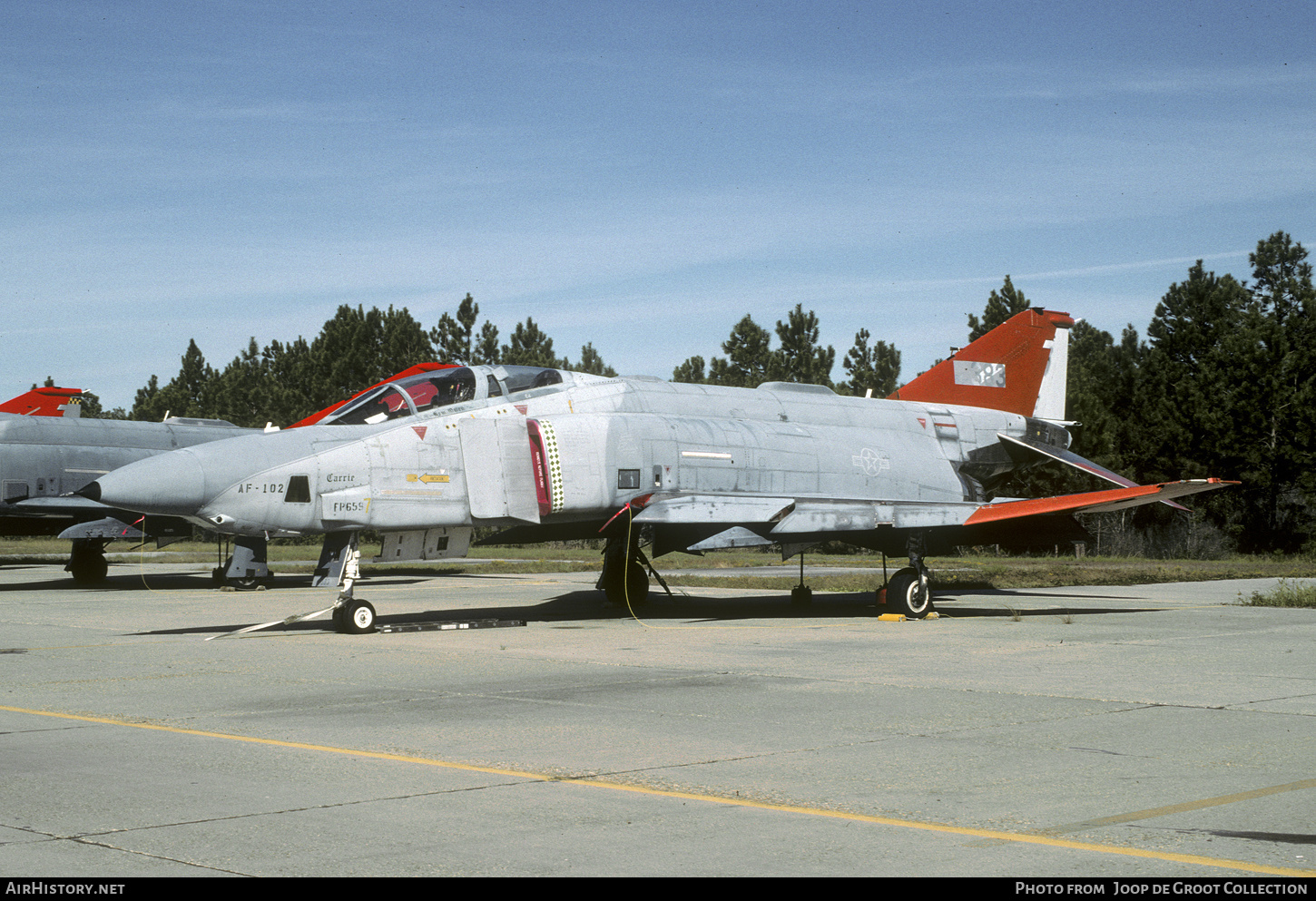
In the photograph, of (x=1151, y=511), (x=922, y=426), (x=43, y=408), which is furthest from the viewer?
(x=1151, y=511)

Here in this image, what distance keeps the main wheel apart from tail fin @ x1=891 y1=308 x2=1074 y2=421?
5599 millimetres

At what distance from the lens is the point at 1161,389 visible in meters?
49.0

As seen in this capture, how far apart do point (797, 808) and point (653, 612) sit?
1299 cm

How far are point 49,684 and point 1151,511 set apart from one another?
143ft

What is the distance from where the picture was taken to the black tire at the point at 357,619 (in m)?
14.3

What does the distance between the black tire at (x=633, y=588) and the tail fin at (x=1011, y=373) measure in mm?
6399

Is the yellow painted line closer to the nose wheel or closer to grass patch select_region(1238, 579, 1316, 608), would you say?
the nose wheel

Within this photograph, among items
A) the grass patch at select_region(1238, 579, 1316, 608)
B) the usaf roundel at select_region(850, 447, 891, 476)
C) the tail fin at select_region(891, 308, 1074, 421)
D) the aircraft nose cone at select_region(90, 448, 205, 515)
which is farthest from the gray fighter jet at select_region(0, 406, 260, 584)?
the grass patch at select_region(1238, 579, 1316, 608)

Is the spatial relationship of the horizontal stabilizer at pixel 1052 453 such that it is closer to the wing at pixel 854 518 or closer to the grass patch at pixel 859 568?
the grass patch at pixel 859 568

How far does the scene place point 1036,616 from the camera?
17469mm

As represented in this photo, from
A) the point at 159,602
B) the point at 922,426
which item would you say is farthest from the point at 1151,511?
the point at 159,602

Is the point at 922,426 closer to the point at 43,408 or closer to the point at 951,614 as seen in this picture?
the point at 951,614

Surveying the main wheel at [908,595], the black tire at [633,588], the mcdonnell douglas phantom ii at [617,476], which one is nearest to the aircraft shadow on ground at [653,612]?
the black tire at [633,588]

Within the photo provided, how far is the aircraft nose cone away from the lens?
12195mm
